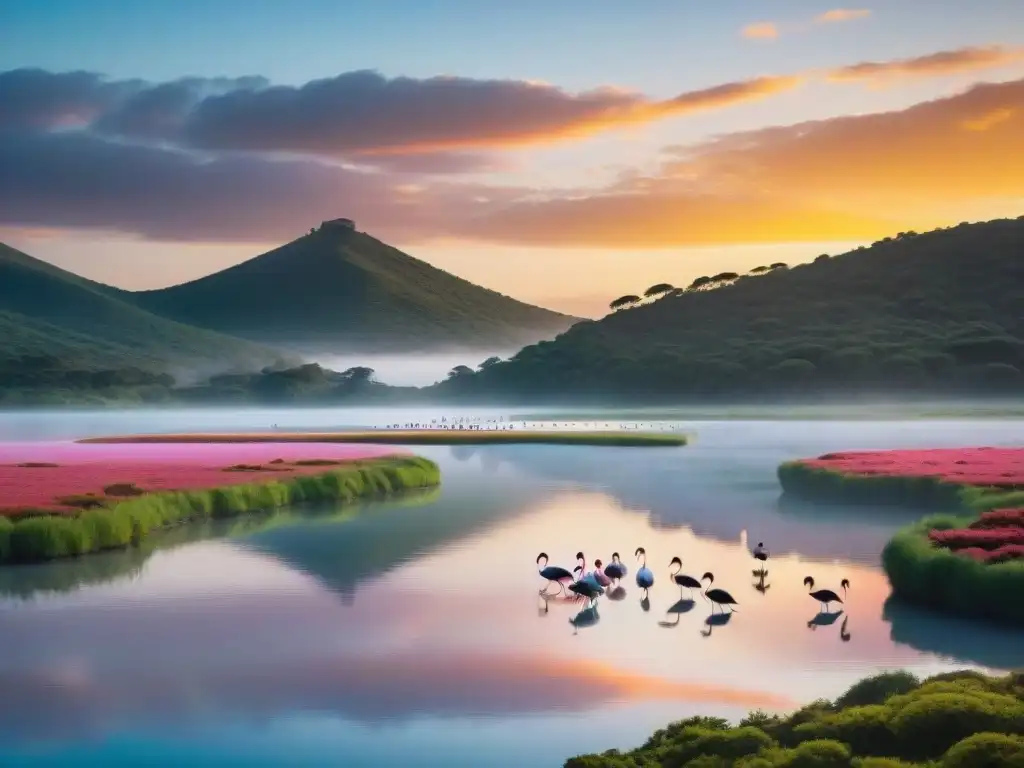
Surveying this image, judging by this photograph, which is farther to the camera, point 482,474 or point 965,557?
point 482,474

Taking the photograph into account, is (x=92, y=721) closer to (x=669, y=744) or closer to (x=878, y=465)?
(x=669, y=744)

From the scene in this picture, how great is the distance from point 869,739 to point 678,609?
1188cm

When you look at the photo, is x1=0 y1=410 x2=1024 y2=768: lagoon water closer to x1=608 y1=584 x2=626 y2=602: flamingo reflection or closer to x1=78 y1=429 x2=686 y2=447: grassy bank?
x1=608 y1=584 x2=626 y2=602: flamingo reflection

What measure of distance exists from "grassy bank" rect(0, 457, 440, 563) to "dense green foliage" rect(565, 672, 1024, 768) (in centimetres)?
2209

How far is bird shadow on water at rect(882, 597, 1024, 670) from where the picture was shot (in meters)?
20.3

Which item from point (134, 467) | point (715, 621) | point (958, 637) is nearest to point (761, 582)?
point (715, 621)

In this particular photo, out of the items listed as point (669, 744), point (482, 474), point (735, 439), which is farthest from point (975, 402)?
point (669, 744)

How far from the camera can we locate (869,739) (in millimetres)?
13695

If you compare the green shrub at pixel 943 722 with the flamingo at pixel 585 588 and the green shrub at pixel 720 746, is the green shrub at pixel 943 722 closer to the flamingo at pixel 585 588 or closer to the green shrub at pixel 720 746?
the green shrub at pixel 720 746

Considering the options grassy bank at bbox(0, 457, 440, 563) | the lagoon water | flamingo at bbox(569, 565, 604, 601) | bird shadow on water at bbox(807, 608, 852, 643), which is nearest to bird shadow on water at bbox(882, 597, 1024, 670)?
the lagoon water

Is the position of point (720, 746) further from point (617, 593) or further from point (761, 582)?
point (761, 582)

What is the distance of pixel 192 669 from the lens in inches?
791

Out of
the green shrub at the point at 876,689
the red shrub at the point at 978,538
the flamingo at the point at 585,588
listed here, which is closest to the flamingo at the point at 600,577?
the flamingo at the point at 585,588

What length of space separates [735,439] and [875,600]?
71.5 m
